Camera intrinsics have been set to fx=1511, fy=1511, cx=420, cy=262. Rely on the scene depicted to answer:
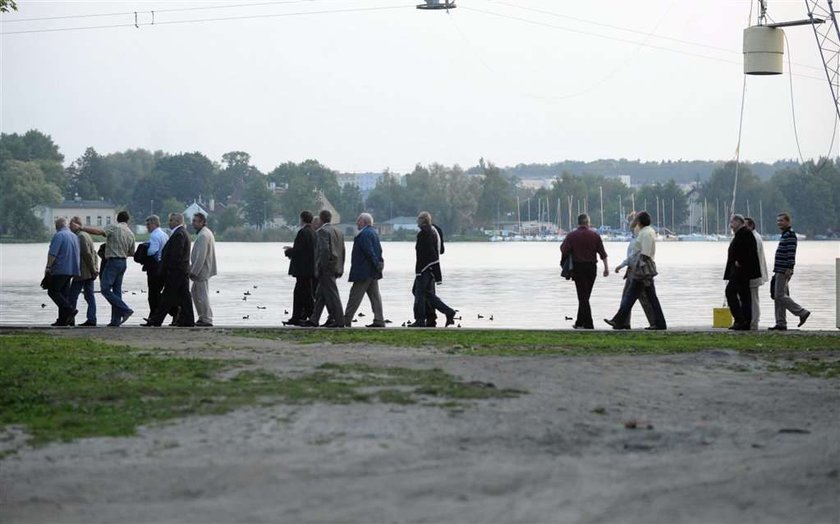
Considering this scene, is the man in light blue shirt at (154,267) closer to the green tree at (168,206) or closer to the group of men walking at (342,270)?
the group of men walking at (342,270)

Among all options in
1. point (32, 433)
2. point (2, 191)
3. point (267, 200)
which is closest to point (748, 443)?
point (32, 433)

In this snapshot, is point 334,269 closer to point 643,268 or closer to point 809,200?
point 643,268

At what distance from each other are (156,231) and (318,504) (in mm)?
16151

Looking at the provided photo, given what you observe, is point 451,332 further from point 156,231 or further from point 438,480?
point 438,480

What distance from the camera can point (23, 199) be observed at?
6870 inches

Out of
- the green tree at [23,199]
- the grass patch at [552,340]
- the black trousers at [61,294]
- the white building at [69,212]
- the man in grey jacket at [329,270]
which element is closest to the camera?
the grass patch at [552,340]

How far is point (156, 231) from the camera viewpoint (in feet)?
81.4

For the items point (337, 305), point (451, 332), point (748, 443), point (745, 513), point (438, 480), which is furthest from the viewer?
point (337, 305)

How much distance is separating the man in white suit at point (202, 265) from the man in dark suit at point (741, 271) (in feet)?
26.6

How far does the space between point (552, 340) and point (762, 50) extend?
14.9 metres

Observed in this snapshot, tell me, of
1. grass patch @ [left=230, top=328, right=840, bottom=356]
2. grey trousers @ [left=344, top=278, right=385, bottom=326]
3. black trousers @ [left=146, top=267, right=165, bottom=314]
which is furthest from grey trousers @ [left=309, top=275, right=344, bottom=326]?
black trousers @ [left=146, top=267, right=165, bottom=314]

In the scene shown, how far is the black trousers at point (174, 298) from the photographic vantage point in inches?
942

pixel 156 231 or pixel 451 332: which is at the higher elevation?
pixel 156 231

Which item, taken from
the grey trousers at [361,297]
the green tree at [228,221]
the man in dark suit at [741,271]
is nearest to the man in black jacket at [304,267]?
the grey trousers at [361,297]
